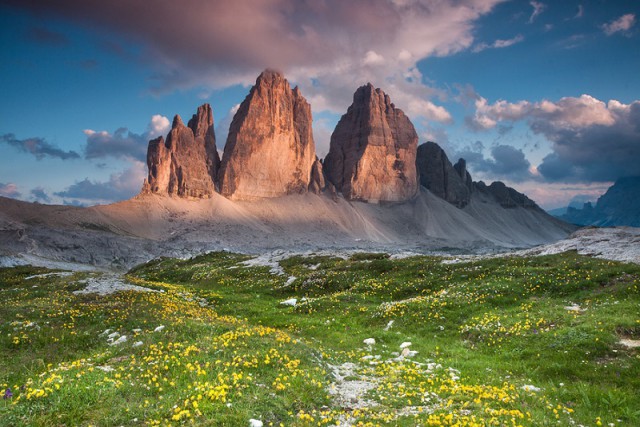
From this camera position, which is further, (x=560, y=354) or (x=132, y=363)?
(x=560, y=354)

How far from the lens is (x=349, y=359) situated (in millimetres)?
16219

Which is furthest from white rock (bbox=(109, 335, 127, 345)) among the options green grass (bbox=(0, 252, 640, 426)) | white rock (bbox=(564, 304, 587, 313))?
white rock (bbox=(564, 304, 587, 313))

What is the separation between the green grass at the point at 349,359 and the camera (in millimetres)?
9898

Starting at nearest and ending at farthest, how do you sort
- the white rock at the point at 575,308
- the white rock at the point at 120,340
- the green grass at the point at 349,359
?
the green grass at the point at 349,359 → the white rock at the point at 120,340 → the white rock at the point at 575,308

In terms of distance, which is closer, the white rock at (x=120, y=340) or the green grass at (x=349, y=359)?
the green grass at (x=349, y=359)

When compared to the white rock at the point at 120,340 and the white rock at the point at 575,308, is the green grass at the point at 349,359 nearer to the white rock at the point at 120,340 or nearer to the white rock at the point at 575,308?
the white rock at the point at 575,308

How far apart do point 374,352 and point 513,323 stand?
7.65 m

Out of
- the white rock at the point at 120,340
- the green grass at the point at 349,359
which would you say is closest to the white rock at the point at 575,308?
the green grass at the point at 349,359

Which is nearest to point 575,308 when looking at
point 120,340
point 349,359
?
point 349,359

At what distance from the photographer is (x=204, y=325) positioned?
17.8 metres

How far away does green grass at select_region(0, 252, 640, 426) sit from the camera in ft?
32.5

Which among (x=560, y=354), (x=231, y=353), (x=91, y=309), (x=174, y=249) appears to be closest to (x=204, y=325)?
(x=231, y=353)

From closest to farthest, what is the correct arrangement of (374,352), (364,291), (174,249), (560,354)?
(560,354), (374,352), (364,291), (174,249)

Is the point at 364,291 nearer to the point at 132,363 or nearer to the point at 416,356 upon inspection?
the point at 416,356
